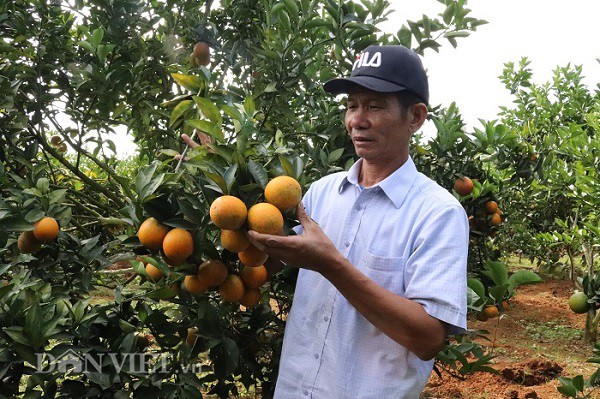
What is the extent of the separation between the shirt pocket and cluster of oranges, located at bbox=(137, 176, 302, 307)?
0.86ft

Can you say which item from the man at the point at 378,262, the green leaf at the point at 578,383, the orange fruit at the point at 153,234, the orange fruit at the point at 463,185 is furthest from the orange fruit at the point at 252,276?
the orange fruit at the point at 463,185

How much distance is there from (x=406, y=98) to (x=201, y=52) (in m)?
1.95

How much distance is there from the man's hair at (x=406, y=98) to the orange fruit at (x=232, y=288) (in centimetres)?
64

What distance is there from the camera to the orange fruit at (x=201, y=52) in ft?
10.1

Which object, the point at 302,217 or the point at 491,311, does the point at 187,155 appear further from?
the point at 491,311

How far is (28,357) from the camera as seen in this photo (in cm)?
166

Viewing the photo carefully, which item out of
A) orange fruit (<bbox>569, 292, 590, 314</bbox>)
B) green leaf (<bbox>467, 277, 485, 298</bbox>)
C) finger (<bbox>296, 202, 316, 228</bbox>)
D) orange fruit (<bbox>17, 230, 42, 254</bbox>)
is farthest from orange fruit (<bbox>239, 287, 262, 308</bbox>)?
orange fruit (<bbox>569, 292, 590, 314</bbox>)

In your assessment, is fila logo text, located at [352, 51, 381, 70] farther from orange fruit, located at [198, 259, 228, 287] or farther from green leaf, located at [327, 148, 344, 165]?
green leaf, located at [327, 148, 344, 165]

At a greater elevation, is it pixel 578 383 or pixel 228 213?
pixel 228 213

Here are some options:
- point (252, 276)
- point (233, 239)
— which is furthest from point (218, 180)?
point (252, 276)

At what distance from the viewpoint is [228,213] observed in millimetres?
1211

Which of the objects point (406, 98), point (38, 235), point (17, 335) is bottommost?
point (17, 335)

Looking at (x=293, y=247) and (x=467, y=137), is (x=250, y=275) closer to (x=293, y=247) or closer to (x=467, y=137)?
(x=293, y=247)

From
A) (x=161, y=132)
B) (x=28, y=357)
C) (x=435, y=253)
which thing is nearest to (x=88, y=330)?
(x=28, y=357)
